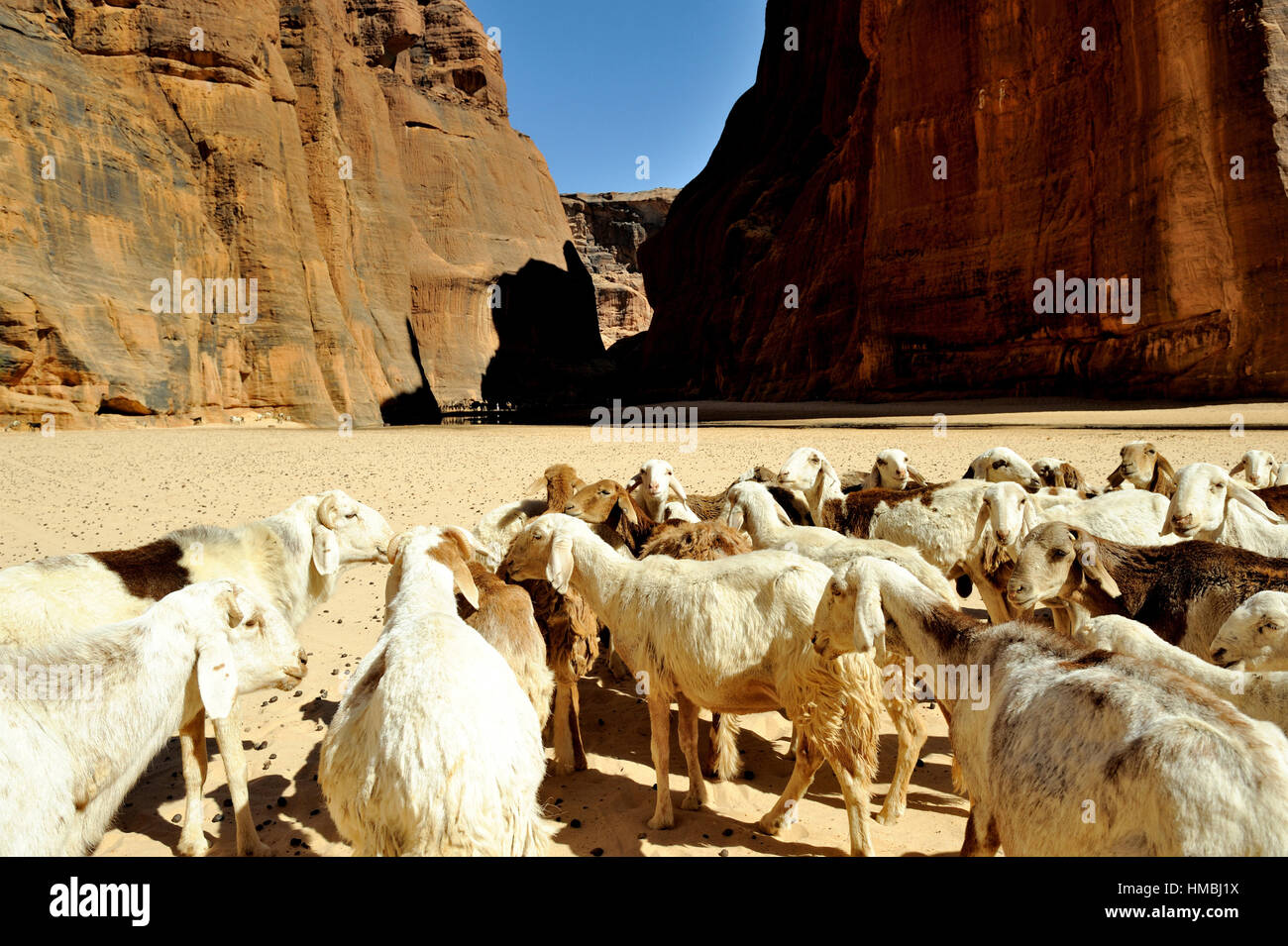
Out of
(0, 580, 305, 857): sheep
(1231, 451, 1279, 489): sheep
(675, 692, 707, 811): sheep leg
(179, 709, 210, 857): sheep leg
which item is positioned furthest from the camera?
(1231, 451, 1279, 489): sheep

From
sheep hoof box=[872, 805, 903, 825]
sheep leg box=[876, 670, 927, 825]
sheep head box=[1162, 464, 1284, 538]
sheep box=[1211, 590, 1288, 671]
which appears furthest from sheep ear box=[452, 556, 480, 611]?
sheep head box=[1162, 464, 1284, 538]

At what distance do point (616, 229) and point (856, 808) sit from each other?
125383 mm

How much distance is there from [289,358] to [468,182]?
156 feet

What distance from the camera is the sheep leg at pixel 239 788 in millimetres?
4266

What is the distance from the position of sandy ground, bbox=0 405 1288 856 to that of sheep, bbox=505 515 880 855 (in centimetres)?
43

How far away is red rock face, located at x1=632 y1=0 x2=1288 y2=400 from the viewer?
91.8 ft

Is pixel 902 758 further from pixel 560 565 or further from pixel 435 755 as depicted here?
pixel 435 755

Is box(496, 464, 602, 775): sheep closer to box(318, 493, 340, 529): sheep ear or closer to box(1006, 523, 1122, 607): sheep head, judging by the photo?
box(318, 493, 340, 529): sheep ear

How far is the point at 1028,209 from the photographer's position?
36.1m

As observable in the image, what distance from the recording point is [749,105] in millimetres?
73438

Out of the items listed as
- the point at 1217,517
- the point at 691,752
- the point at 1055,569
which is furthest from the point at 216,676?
the point at 1217,517

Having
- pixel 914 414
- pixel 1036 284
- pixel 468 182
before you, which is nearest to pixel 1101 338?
pixel 1036 284

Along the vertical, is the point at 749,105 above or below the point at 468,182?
above
